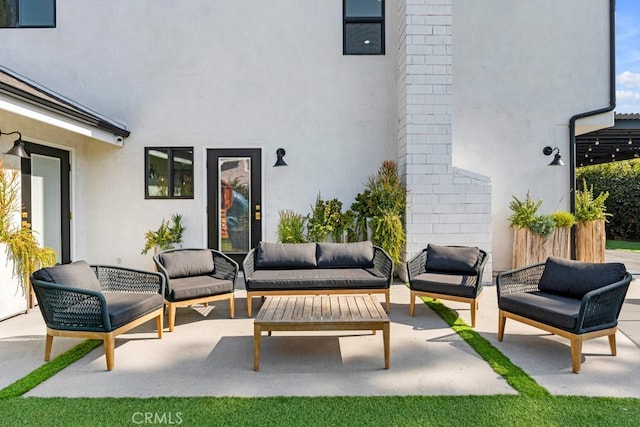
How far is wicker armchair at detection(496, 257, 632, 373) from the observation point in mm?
3104

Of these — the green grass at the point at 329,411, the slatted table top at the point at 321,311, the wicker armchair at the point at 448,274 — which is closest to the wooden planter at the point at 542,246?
the wicker armchair at the point at 448,274

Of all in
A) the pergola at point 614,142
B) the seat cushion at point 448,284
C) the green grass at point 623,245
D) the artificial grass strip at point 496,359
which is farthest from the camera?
the green grass at point 623,245

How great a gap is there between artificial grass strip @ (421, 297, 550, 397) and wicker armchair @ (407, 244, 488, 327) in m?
0.25

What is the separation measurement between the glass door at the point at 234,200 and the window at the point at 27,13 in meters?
3.87

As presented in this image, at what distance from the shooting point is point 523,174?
7098 mm

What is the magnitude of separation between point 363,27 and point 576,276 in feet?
18.3

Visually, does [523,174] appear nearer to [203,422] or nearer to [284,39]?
[284,39]

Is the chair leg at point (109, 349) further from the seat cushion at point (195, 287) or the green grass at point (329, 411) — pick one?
the seat cushion at point (195, 287)

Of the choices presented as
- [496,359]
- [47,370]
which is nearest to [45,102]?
[47,370]

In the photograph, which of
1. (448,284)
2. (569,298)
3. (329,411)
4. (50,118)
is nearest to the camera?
(329,411)

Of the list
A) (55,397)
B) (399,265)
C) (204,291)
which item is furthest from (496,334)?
(55,397)

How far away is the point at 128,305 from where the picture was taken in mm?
3477

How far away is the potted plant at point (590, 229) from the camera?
6906 millimetres

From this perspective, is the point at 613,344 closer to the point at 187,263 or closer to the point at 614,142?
the point at 187,263
